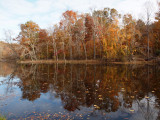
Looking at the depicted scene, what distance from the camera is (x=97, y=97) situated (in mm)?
7102

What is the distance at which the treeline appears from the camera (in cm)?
3203

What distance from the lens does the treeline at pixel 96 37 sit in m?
32.0

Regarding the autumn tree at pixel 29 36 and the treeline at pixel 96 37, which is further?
the autumn tree at pixel 29 36

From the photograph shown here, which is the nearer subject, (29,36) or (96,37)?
(96,37)

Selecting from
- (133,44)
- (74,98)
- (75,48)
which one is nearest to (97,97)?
(74,98)

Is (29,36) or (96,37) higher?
(29,36)

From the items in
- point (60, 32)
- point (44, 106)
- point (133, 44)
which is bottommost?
point (44, 106)

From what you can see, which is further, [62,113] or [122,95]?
[122,95]

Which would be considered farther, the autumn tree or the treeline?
the autumn tree

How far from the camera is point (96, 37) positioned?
3769 centimetres

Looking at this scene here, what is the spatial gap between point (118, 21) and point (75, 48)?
15.9 metres

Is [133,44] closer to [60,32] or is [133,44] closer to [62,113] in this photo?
[60,32]

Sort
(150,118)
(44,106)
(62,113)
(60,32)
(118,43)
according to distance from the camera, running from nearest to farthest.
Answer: (150,118) < (62,113) < (44,106) < (118,43) < (60,32)

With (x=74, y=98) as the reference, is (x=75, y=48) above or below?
above
